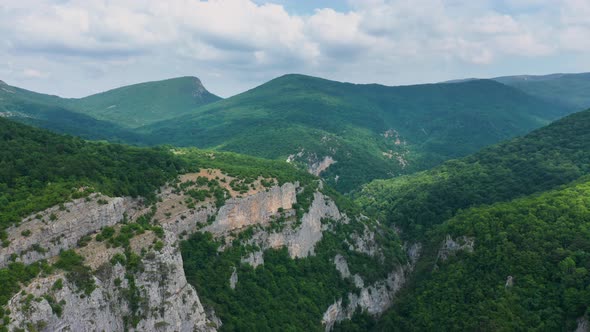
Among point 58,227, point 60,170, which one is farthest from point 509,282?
point 60,170

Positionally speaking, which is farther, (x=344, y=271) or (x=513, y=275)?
(x=344, y=271)

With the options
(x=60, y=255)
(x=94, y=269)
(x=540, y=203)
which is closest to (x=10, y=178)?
(x=60, y=255)

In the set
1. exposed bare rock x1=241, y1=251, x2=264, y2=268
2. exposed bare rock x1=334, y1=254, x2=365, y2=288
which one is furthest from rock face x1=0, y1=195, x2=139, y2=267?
exposed bare rock x1=334, y1=254, x2=365, y2=288

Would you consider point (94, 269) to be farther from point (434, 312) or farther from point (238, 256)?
point (434, 312)

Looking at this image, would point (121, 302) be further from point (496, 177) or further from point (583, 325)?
point (496, 177)

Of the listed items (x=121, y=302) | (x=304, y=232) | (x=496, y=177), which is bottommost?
(x=304, y=232)
